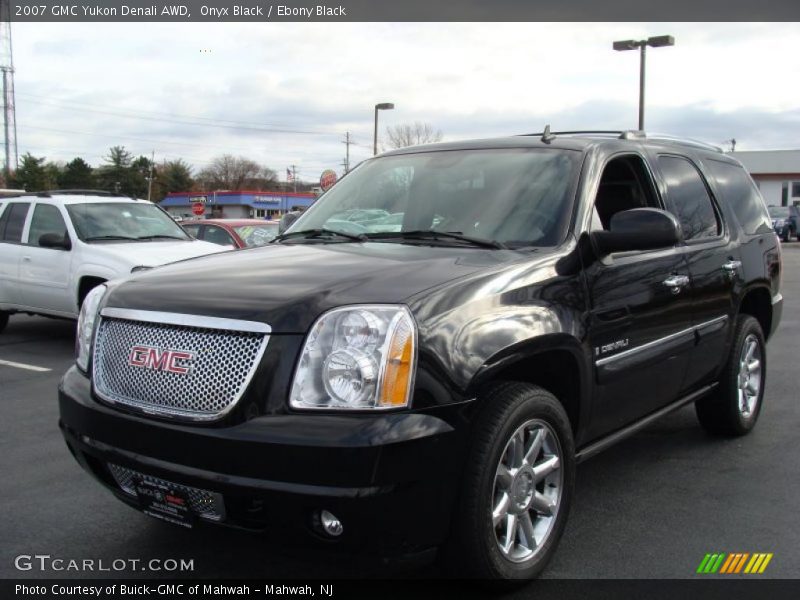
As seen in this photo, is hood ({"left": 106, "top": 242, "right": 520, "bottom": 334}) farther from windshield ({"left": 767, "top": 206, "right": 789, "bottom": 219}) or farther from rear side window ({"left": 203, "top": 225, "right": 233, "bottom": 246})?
windshield ({"left": 767, "top": 206, "right": 789, "bottom": 219})

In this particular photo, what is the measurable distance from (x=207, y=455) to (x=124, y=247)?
6710 mm

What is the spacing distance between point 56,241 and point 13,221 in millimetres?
1495

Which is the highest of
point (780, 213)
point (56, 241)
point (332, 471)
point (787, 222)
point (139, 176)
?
point (139, 176)

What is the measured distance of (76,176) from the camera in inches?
3526

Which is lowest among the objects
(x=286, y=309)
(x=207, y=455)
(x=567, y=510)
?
(x=567, y=510)

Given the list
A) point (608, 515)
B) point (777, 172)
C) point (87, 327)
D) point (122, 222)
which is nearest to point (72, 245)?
point (122, 222)

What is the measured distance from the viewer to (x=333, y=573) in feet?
11.0

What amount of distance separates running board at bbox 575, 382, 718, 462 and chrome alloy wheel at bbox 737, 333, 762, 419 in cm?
50

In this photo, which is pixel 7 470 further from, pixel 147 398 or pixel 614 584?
pixel 614 584

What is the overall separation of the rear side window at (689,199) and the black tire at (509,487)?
6.27 ft

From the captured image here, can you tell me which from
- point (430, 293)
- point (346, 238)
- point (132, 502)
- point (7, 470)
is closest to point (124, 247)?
point (7, 470)

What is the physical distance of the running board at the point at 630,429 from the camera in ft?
11.9

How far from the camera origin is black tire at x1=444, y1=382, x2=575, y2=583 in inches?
110

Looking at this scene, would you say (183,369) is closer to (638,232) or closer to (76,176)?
(638,232)
